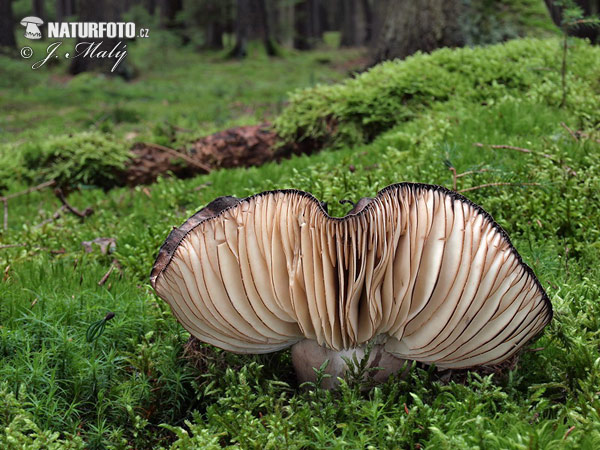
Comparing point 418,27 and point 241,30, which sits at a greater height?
point 241,30

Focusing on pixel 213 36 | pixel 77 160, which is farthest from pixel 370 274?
pixel 213 36

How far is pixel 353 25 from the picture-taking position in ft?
110

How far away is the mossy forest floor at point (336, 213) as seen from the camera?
1991 millimetres

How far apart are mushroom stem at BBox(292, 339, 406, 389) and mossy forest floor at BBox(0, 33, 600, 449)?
79mm

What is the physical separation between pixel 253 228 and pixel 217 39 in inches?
1091

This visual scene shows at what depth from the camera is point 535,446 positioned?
64.4 inches

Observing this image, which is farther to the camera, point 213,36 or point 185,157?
point 213,36

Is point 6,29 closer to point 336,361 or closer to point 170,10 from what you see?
point 170,10

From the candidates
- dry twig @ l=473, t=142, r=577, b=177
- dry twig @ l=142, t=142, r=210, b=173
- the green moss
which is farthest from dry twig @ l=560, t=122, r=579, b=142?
dry twig @ l=142, t=142, r=210, b=173

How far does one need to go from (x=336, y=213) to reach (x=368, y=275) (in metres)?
1.56

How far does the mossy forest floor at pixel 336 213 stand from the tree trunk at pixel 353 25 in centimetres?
2694

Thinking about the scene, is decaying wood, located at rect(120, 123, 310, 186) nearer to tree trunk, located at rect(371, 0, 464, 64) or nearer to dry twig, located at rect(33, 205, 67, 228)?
dry twig, located at rect(33, 205, 67, 228)

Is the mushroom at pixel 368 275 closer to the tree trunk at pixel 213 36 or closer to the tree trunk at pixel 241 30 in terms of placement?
the tree trunk at pixel 241 30

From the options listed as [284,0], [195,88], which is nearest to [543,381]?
[195,88]
